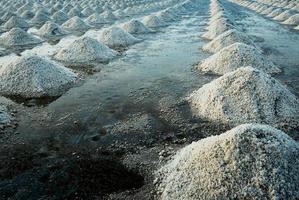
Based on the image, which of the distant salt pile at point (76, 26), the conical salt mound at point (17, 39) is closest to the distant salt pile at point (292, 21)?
the distant salt pile at point (76, 26)

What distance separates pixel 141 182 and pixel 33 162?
→ 3167 millimetres

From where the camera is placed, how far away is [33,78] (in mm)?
15914

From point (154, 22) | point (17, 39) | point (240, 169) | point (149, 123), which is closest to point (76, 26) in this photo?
point (154, 22)

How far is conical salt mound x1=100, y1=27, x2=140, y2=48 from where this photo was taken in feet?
83.5

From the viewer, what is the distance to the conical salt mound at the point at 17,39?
2566cm

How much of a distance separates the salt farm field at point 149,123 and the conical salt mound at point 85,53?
0.10 meters

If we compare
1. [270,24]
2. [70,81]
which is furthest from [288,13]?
[70,81]

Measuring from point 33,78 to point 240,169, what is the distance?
1065 centimetres

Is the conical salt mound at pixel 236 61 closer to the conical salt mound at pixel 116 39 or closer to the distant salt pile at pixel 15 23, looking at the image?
the conical salt mound at pixel 116 39

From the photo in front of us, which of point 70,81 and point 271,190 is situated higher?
point 271,190

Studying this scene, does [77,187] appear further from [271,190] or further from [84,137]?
[271,190]

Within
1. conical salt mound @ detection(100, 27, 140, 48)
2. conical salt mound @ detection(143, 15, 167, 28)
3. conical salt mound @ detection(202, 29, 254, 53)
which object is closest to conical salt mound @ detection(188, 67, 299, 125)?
conical salt mound @ detection(202, 29, 254, 53)

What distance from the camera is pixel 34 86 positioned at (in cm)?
1568

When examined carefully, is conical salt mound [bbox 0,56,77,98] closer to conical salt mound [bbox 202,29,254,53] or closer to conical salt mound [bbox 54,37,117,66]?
conical salt mound [bbox 54,37,117,66]
